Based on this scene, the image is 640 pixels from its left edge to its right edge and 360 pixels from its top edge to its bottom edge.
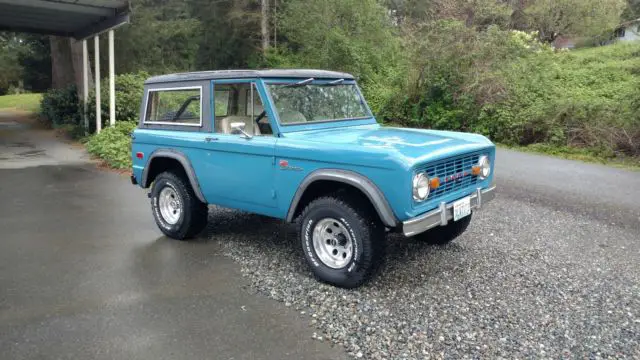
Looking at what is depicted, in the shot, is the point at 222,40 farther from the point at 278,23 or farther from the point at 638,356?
the point at 638,356

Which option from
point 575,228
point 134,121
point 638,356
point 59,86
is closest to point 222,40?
point 59,86

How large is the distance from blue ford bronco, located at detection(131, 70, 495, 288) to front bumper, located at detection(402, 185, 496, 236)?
0.01 m

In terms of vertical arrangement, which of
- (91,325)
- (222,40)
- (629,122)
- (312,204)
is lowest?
(91,325)

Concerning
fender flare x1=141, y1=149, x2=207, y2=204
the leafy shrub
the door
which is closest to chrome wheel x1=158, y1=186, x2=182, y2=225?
fender flare x1=141, y1=149, x2=207, y2=204

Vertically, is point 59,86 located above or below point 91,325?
above

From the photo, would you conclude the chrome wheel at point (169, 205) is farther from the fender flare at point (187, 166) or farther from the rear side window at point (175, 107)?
the rear side window at point (175, 107)

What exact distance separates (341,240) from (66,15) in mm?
10989

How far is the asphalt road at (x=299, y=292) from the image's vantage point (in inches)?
132

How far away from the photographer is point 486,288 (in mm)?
4223

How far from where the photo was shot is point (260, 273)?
462 cm

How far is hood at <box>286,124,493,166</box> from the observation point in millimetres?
3826

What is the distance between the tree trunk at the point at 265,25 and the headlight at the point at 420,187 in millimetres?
22839

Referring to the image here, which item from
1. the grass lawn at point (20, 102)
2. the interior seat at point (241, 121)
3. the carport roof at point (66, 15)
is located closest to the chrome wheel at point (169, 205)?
the interior seat at point (241, 121)

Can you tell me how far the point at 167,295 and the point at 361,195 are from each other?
6.12 feet
